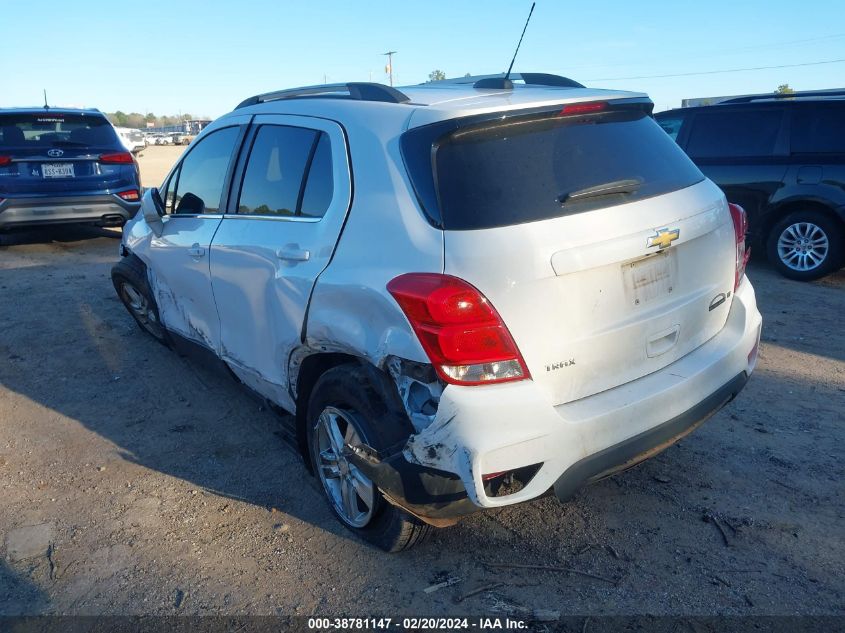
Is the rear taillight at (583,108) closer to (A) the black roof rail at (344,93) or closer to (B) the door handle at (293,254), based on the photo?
(A) the black roof rail at (344,93)

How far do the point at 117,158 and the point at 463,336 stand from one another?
8.60 meters

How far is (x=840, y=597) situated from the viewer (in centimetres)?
264

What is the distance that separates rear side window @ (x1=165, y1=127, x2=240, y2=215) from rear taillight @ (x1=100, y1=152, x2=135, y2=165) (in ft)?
18.0

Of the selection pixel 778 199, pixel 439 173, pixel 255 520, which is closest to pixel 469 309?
pixel 439 173

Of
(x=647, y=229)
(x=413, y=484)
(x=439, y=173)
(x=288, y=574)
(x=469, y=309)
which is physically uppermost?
(x=439, y=173)

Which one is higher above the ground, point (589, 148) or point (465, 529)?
point (589, 148)

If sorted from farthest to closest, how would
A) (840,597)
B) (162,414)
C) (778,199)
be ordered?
(778,199)
(162,414)
(840,597)

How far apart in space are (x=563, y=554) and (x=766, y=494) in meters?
1.09

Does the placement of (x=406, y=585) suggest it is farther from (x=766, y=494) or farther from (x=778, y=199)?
(x=778, y=199)

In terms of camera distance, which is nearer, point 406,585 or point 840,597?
point 840,597

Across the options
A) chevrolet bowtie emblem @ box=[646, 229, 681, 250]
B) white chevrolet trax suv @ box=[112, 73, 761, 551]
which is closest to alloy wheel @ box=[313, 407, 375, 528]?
white chevrolet trax suv @ box=[112, 73, 761, 551]

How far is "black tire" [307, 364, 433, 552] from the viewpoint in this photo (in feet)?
8.79

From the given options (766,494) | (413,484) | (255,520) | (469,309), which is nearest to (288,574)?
(255,520)

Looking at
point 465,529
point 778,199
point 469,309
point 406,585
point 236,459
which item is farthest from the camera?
point 778,199
